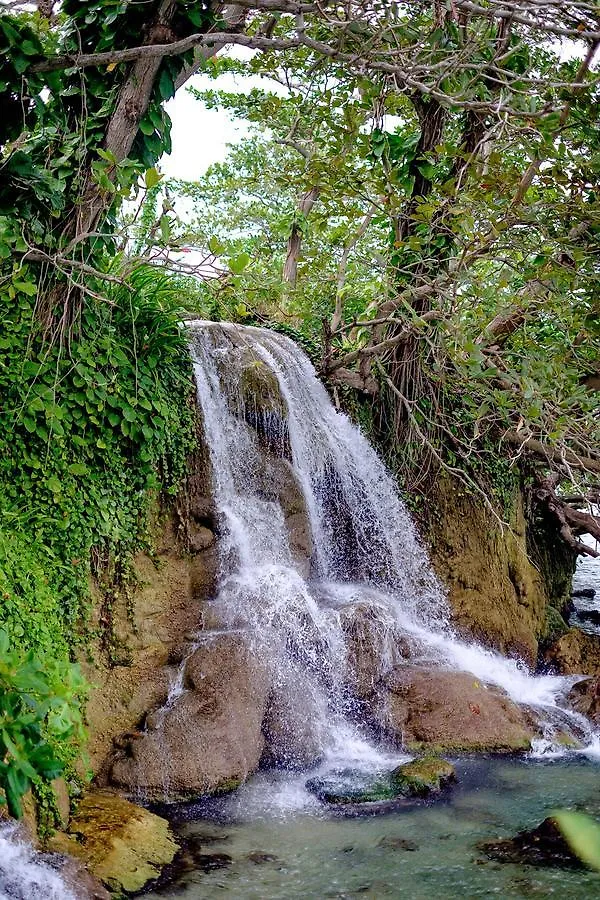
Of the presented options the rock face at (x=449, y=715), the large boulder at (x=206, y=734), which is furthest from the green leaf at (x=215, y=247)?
the rock face at (x=449, y=715)

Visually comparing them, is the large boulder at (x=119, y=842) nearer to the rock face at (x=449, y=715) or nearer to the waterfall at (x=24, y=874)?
the waterfall at (x=24, y=874)

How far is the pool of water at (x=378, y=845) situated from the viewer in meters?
4.65

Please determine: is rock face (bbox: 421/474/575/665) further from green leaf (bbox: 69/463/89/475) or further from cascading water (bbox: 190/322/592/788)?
green leaf (bbox: 69/463/89/475)

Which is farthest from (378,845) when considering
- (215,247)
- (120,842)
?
(215,247)

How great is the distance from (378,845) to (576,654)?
186 inches

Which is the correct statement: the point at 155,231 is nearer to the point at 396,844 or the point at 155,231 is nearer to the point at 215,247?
the point at 215,247

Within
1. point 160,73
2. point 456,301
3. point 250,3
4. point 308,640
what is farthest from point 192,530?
point 250,3

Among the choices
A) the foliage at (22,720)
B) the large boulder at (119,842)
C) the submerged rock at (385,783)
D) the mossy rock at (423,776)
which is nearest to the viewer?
the foliage at (22,720)

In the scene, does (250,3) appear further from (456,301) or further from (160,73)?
(456,301)

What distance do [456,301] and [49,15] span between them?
13.3ft

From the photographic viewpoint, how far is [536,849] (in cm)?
510

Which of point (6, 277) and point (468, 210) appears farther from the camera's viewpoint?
point (468, 210)

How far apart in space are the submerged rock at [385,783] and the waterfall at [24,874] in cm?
206

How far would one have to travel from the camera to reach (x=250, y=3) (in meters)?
5.28
